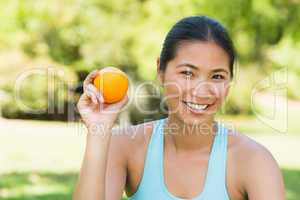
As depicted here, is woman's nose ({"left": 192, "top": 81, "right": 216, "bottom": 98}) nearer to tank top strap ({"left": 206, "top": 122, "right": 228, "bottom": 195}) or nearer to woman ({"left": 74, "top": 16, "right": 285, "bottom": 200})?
woman ({"left": 74, "top": 16, "right": 285, "bottom": 200})

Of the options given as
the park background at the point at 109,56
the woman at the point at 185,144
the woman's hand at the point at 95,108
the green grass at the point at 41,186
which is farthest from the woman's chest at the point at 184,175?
the park background at the point at 109,56

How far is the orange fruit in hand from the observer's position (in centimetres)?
239

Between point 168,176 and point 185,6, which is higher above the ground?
point 185,6

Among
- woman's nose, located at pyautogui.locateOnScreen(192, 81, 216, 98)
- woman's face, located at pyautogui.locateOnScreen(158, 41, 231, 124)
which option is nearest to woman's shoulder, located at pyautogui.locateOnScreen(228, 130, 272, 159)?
woman's face, located at pyautogui.locateOnScreen(158, 41, 231, 124)

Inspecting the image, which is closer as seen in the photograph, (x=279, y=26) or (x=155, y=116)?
(x=279, y=26)

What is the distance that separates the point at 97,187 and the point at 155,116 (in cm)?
1143

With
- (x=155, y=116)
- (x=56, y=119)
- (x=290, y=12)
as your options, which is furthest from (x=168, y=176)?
(x=56, y=119)

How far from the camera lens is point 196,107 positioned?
256 cm

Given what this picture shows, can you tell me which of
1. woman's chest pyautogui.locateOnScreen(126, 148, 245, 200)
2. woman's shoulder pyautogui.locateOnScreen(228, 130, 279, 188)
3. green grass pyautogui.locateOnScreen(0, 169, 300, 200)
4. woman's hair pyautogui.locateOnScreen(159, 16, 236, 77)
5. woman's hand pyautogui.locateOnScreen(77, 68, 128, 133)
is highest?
woman's hair pyautogui.locateOnScreen(159, 16, 236, 77)

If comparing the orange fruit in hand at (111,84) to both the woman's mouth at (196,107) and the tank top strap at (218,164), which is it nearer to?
the woman's mouth at (196,107)

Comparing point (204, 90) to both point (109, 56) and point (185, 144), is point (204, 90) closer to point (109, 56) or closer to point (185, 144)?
point (185, 144)

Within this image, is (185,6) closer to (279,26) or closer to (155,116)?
(279,26)

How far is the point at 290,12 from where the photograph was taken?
37.1 feet

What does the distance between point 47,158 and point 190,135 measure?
687 centimetres
